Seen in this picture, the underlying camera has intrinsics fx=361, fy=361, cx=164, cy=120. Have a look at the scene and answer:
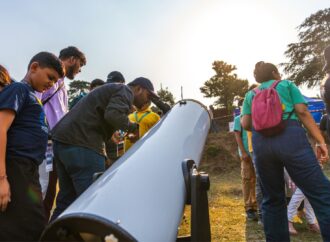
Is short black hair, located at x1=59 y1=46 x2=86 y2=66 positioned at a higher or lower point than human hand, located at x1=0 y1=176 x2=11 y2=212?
higher

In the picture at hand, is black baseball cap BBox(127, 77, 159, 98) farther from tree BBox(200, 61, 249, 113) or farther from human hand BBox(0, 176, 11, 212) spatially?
tree BBox(200, 61, 249, 113)

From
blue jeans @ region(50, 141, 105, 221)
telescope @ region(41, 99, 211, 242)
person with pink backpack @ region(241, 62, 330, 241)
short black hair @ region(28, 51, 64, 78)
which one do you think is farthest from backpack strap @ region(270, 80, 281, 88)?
short black hair @ region(28, 51, 64, 78)

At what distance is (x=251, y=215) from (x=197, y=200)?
3523mm

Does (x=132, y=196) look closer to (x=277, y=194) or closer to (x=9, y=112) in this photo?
(x=9, y=112)

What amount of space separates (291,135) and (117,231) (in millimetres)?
1999

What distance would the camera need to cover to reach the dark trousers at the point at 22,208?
219 centimetres

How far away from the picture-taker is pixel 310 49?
119 ft

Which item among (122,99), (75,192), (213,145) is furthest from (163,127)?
(213,145)

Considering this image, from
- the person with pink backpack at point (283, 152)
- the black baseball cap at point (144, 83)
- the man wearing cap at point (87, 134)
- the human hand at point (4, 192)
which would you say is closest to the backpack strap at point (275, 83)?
the person with pink backpack at point (283, 152)

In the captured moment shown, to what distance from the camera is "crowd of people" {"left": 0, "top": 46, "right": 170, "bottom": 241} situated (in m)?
2.23

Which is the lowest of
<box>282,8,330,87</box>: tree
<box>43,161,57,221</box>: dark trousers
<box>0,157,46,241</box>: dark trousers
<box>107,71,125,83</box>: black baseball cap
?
<box>43,161,57,221</box>: dark trousers

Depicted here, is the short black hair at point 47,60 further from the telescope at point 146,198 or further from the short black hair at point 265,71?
the short black hair at point 265,71

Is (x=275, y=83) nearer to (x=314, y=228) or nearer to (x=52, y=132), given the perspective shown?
(x=52, y=132)

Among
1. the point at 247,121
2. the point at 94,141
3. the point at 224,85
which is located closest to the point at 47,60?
the point at 94,141
